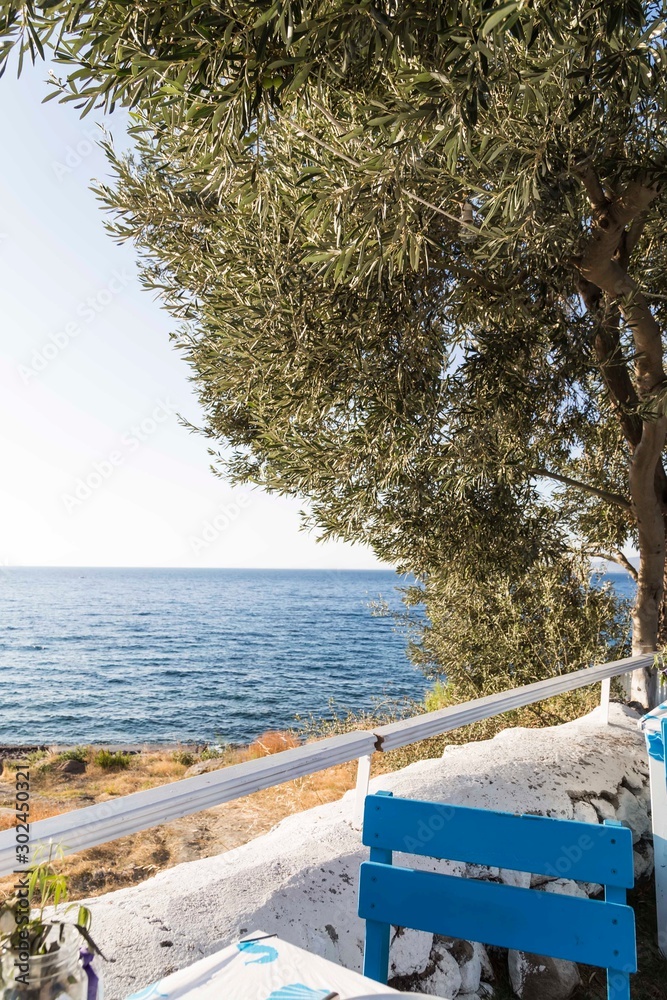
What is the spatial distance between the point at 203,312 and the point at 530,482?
12.0ft

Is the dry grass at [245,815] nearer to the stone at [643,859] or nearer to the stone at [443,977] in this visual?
the stone at [643,859]

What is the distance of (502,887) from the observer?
6.58 feet

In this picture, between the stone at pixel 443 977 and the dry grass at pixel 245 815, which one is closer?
the stone at pixel 443 977

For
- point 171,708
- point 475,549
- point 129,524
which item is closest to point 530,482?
point 475,549

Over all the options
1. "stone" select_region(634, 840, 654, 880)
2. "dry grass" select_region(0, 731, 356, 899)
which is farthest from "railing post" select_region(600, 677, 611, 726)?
"dry grass" select_region(0, 731, 356, 899)

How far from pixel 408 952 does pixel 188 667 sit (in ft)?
175

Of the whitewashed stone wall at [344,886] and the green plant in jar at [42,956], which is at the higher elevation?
the green plant in jar at [42,956]

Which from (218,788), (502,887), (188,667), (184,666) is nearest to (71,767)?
(218,788)

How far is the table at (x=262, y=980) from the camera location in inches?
56.5

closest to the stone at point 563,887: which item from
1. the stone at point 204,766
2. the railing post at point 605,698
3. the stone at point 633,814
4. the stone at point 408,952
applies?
the stone at point 633,814

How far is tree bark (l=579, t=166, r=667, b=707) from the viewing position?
199 inches

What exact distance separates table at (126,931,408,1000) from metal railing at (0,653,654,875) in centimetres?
40

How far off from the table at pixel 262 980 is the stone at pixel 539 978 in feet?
7.02

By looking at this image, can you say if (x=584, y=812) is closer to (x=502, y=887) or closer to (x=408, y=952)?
(x=408, y=952)
